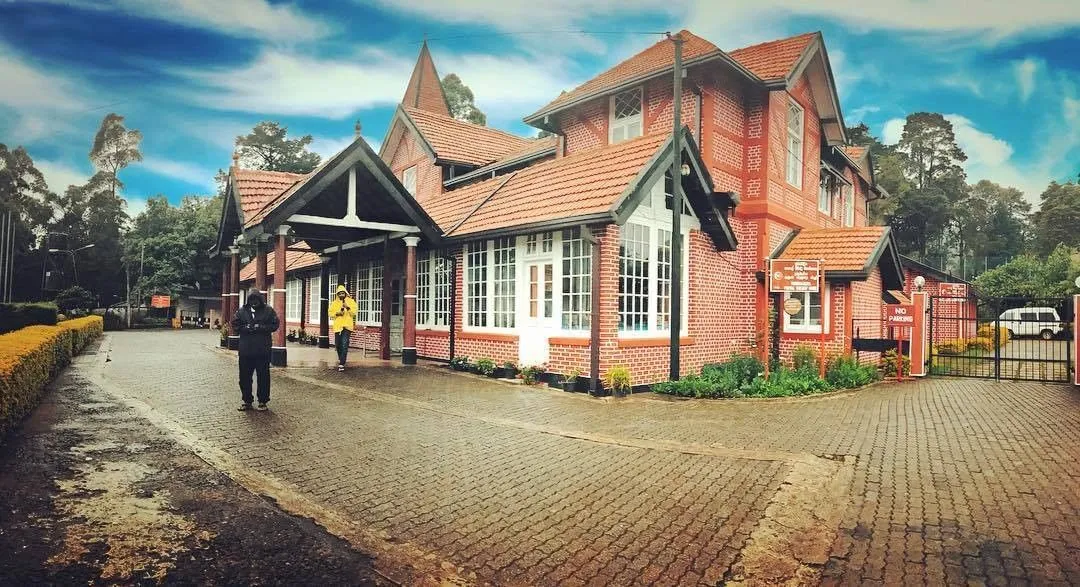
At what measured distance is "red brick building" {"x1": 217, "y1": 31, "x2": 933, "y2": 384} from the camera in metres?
11.3

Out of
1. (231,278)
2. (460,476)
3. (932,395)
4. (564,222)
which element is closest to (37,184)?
(231,278)

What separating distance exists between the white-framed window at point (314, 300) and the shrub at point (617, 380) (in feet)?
46.4

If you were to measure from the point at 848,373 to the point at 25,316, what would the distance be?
21.9 metres

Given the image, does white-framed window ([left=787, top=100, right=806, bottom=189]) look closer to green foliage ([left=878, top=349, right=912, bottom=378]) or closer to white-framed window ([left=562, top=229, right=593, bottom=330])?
green foliage ([left=878, top=349, right=912, bottom=378])

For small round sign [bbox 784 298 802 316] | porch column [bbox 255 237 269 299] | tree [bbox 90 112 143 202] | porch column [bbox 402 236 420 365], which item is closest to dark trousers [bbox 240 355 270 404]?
porch column [bbox 255 237 269 299]

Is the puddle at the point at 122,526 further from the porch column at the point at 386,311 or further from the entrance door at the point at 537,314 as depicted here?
the porch column at the point at 386,311

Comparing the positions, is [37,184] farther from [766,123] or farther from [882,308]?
[882,308]

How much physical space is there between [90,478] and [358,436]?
2472 millimetres

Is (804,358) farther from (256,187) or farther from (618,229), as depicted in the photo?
(256,187)

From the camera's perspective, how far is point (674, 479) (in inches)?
219

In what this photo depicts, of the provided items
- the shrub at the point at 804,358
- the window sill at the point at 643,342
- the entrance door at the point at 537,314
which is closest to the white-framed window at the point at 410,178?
the entrance door at the point at 537,314

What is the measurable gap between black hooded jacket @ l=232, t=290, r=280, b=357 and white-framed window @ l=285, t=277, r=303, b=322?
651 inches

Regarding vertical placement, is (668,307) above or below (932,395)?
above

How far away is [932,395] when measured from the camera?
1107cm
